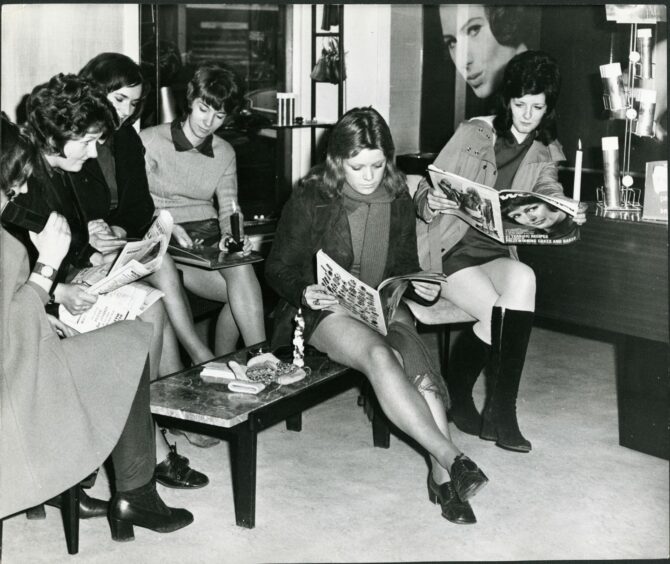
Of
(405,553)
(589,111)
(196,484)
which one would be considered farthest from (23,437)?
(589,111)

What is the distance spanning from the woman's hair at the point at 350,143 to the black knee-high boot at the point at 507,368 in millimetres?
739

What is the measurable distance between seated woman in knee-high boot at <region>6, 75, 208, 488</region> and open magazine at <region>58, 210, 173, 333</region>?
42 millimetres

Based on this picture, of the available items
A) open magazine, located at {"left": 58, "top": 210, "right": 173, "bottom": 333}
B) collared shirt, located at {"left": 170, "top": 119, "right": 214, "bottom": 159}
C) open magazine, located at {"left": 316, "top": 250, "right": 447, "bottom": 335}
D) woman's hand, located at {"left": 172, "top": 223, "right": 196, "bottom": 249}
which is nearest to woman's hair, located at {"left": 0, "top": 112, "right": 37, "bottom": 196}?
open magazine, located at {"left": 58, "top": 210, "right": 173, "bottom": 333}

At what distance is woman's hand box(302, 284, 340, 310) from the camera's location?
10.5 ft

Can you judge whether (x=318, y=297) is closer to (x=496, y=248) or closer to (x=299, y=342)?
(x=299, y=342)

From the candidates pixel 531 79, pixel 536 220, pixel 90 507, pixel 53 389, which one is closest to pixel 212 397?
pixel 90 507

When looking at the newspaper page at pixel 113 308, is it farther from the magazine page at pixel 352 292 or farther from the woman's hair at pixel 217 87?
the woman's hair at pixel 217 87

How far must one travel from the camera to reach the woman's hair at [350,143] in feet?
10.6

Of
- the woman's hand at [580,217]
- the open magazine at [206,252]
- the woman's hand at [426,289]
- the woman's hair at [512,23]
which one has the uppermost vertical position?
the woman's hair at [512,23]

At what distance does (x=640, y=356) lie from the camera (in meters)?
3.57

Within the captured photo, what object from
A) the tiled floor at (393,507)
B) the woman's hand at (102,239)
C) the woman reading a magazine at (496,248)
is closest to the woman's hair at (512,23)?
the woman reading a magazine at (496,248)

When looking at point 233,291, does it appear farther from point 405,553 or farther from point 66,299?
point 405,553

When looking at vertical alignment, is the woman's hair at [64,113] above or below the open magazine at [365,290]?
above

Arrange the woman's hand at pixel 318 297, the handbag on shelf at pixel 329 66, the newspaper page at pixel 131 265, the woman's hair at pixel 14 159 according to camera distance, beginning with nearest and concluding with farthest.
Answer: the woman's hair at pixel 14 159 < the newspaper page at pixel 131 265 < the woman's hand at pixel 318 297 < the handbag on shelf at pixel 329 66
